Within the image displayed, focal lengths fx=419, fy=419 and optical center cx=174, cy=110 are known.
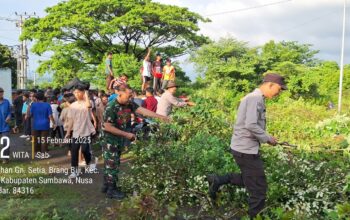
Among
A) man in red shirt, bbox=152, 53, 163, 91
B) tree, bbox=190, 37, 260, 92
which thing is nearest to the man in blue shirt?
man in red shirt, bbox=152, 53, 163, 91

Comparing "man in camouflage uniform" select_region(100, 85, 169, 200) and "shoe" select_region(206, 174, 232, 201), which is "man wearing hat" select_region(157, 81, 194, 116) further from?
"shoe" select_region(206, 174, 232, 201)

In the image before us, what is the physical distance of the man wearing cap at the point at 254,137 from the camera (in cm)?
455

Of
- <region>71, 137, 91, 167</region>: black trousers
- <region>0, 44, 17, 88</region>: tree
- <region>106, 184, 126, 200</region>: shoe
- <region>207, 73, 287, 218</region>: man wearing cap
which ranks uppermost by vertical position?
<region>0, 44, 17, 88</region>: tree

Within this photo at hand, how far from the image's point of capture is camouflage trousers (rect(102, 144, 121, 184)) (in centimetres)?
630

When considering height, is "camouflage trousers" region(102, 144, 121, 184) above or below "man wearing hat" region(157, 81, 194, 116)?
below

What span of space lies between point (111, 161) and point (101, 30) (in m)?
22.4

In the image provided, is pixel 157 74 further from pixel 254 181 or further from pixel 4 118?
pixel 254 181

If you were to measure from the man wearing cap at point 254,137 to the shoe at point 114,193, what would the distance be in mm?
2202

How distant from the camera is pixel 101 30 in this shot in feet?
90.4

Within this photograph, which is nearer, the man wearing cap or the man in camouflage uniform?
the man wearing cap

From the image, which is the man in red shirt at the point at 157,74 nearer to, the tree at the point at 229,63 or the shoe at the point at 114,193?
the tree at the point at 229,63

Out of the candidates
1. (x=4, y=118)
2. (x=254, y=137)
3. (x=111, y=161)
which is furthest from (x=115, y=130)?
(x=4, y=118)
